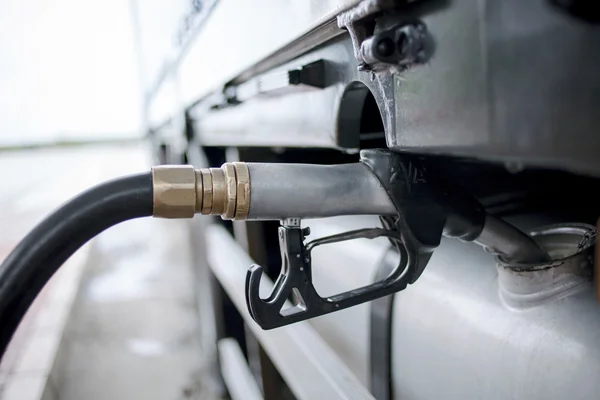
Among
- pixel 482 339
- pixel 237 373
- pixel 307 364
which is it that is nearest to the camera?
A: pixel 482 339

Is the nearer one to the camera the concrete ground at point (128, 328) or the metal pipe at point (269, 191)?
the metal pipe at point (269, 191)

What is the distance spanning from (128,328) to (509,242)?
7.42 ft

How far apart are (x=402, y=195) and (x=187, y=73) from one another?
136 centimetres

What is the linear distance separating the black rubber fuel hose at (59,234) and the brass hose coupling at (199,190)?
11 millimetres

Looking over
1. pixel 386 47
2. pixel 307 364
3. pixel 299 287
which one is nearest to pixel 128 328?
pixel 307 364

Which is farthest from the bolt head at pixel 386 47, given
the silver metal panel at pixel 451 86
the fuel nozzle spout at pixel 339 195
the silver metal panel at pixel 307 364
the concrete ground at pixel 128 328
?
the concrete ground at pixel 128 328

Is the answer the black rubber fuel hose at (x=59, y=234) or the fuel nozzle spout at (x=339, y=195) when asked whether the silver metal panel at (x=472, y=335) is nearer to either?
the fuel nozzle spout at (x=339, y=195)

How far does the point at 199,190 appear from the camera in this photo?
1.34 ft

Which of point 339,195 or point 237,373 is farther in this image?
point 237,373

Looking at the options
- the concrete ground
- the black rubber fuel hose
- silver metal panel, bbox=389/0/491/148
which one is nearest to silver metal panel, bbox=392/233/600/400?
silver metal panel, bbox=389/0/491/148

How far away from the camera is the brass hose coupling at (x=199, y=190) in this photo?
0.41 meters

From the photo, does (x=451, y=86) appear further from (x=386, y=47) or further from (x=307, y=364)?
(x=307, y=364)

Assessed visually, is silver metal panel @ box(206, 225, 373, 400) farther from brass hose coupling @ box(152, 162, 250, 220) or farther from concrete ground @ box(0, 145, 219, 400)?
concrete ground @ box(0, 145, 219, 400)

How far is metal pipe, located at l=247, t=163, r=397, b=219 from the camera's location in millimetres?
417
